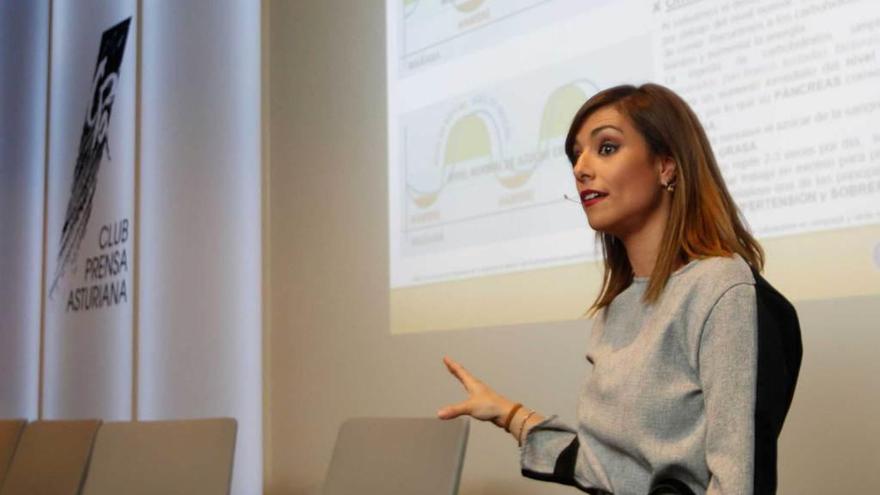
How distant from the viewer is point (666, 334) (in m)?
1.54

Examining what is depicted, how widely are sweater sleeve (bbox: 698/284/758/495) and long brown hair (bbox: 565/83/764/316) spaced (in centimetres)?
12

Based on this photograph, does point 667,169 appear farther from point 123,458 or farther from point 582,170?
point 123,458

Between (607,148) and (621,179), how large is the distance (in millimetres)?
75

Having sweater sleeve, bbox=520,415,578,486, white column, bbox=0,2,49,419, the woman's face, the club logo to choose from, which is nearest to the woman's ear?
the woman's face

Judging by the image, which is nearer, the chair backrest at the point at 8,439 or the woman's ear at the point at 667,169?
the woman's ear at the point at 667,169

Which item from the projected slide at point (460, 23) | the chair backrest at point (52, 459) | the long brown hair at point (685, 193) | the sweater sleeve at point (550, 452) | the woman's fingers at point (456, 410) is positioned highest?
the projected slide at point (460, 23)

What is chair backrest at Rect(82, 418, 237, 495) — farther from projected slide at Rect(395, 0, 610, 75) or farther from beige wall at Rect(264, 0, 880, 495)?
projected slide at Rect(395, 0, 610, 75)

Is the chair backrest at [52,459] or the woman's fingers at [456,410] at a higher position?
the woman's fingers at [456,410]

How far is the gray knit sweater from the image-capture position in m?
1.43

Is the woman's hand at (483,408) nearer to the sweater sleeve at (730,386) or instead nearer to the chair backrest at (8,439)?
the sweater sleeve at (730,386)

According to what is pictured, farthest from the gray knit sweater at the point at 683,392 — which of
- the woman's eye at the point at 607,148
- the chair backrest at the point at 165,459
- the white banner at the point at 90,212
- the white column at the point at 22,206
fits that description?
the white column at the point at 22,206

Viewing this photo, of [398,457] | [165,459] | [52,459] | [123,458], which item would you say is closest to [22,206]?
[52,459]

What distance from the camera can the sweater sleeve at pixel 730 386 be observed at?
1.41m

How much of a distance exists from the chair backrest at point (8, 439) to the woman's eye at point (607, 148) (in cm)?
302
